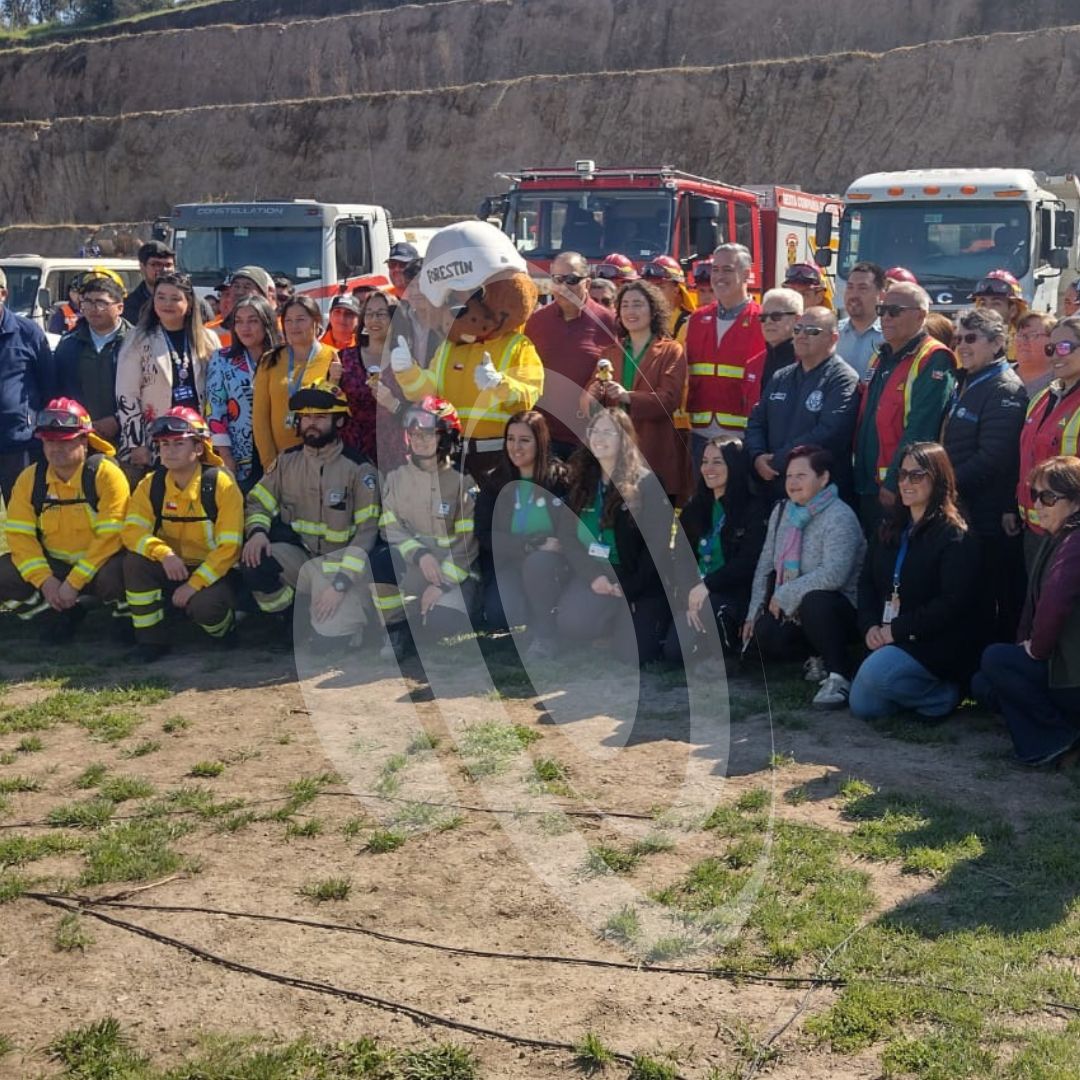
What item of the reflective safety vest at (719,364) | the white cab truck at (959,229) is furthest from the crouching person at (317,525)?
the white cab truck at (959,229)

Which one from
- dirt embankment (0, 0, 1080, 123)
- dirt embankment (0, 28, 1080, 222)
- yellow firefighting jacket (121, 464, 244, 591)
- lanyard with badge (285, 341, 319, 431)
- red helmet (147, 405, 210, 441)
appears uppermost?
dirt embankment (0, 0, 1080, 123)

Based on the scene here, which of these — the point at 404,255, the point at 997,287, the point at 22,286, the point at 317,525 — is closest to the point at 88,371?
the point at 317,525

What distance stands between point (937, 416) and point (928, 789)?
2357 mm

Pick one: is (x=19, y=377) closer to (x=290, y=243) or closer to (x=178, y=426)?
(x=178, y=426)

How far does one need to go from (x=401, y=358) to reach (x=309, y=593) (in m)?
1.54

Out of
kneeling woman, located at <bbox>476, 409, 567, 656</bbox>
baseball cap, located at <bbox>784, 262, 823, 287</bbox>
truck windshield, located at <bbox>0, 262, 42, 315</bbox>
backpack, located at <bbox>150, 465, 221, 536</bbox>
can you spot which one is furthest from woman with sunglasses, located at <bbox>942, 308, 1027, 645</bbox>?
truck windshield, located at <bbox>0, 262, 42, 315</bbox>

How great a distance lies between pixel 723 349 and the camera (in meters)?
8.59

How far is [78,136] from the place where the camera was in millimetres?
50469

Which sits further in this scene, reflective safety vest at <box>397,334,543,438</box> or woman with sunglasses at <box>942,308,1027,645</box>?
reflective safety vest at <box>397,334,543,438</box>

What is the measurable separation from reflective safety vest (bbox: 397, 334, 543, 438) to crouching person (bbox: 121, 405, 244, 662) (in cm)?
130

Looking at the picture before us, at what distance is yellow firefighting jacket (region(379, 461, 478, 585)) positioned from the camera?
8117 mm

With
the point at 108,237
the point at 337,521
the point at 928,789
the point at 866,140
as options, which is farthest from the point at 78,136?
the point at 928,789

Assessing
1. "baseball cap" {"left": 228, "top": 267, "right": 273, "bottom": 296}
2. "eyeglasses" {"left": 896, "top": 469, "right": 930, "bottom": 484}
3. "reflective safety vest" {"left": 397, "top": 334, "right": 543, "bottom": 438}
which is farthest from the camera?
"baseball cap" {"left": 228, "top": 267, "right": 273, "bottom": 296}

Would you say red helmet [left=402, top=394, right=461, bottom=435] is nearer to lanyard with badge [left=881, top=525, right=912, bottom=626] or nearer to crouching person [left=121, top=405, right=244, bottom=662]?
crouching person [left=121, top=405, right=244, bottom=662]
